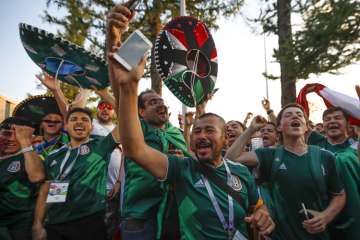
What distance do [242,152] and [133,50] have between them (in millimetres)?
1847

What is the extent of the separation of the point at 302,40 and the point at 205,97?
20.9 ft

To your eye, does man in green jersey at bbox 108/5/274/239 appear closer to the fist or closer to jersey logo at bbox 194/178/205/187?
jersey logo at bbox 194/178/205/187

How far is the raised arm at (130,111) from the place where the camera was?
167cm

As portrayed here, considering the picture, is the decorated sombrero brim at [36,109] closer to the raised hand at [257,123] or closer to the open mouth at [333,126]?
the raised hand at [257,123]

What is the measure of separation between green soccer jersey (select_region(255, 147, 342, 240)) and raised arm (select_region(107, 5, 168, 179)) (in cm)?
120

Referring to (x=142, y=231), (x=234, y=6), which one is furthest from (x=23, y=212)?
(x=234, y=6)

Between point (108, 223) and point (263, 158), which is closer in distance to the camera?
point (263, 158)

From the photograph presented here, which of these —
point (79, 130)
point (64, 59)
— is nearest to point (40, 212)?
point (79, 130)

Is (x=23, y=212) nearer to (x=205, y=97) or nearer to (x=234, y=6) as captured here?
(x=205, y=97)

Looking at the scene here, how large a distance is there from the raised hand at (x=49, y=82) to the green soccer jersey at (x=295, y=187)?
7.42 ft

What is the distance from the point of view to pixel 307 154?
2939 millimetres

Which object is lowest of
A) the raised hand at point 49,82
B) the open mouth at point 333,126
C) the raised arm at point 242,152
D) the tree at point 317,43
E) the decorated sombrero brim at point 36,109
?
the raised arm at point 242,152

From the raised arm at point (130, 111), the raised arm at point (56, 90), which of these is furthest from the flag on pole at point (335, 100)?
the raised arm at point (56, 90)

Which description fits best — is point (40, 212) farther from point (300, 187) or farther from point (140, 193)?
point (300, 187)
